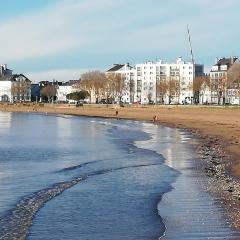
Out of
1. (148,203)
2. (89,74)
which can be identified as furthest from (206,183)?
(89,74)

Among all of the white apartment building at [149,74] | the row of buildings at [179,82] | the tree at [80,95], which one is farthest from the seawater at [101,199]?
the white apartment building at [149,74]

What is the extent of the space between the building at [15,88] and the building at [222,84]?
6294 centimetres

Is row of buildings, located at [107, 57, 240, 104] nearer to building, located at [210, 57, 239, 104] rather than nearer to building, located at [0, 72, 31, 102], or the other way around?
building, located at [210, 57, 239, 104]

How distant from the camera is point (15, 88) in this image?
17875 centimetres

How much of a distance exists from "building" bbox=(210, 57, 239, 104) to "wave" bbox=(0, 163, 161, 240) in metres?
102

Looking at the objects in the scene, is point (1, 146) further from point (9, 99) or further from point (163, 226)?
point (9, 99)

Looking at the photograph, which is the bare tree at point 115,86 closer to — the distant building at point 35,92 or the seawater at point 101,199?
the distant building at point 35,92

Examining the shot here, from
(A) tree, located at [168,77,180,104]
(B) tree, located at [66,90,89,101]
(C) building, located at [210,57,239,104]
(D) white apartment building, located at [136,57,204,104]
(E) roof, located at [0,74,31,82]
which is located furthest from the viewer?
(E) roof, located at [0,74,31,82]

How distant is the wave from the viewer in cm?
928

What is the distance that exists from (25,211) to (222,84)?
107608 mm

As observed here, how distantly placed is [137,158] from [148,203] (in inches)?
433

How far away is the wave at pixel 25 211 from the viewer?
365 inches

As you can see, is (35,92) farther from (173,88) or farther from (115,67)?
(173,88)

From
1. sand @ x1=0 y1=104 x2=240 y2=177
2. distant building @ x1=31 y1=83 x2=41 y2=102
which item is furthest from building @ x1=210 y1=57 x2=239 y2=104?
distant building @ x1=31 y1=83 x2=41 y2=102
